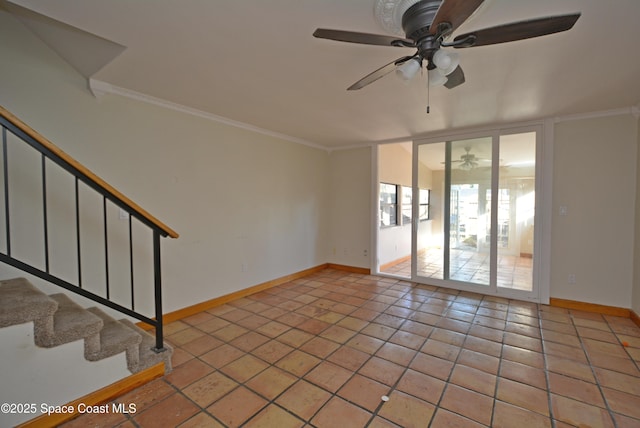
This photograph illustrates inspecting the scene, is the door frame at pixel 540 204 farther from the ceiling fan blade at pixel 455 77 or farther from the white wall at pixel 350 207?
the ceiling fan blade at pixel 455 77

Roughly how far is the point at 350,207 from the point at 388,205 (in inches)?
41.6

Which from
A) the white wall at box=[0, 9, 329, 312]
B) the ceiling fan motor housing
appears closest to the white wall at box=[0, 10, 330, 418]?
the white wall at box=[0, 9, 329, 312]

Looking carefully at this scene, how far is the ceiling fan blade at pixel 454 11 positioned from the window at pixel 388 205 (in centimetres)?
423

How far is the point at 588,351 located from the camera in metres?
2.44

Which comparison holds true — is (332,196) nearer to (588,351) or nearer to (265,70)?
(265,70)

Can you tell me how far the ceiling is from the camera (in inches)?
59.2

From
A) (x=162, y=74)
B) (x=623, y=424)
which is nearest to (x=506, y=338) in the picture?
(x=623, y=424)

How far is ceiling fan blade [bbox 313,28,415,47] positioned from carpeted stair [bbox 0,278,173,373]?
7.19 ft

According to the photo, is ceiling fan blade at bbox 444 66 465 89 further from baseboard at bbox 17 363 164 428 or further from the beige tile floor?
baseboard at bbox 17 363 164 428

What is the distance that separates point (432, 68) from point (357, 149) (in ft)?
11.6

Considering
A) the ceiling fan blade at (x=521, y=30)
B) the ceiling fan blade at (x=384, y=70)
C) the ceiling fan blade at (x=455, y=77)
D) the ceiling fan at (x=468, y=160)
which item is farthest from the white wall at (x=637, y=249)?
the ceiling fan blade at (x=384, y=70)

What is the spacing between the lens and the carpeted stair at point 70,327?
1.57m

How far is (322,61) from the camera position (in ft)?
6.64

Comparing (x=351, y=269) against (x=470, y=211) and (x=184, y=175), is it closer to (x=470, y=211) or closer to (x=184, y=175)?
(x=470, y=211)
